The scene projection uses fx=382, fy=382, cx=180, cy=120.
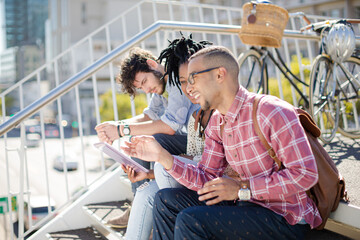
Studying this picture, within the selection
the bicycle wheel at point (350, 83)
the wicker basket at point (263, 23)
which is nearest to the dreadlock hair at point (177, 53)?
the wicker basket at point (263, 23)

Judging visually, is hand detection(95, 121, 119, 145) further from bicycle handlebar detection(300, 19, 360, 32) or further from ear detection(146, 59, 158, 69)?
bicycle handlebar detection(300, 19, 360, 32)

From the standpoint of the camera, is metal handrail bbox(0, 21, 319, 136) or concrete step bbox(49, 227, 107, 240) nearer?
metal handrail bbox(0, 21, 319, 136)

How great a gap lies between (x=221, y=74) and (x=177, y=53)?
27.6 inches

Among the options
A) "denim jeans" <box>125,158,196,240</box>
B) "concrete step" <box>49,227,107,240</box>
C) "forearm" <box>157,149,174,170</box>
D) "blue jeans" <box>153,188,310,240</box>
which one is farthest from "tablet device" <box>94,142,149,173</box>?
"concrete step" <box>49,227,107,240</box>

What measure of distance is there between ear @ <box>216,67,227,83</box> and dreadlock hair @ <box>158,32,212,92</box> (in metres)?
0.65

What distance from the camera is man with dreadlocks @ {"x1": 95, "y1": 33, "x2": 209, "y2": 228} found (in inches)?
98.7

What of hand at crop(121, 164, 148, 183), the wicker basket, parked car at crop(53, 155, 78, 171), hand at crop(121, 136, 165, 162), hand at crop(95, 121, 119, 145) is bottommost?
parked car at crop(53, 155, 78, 171)

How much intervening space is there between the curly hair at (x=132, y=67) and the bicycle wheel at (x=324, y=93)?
158cm

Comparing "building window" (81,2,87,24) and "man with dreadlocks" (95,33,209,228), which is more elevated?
"building window" (81,2,87,24)

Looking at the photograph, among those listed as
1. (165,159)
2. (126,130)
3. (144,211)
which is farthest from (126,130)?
(165,159)

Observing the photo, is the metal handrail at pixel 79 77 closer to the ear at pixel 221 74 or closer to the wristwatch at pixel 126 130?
the wristwatch at pixel 126 130

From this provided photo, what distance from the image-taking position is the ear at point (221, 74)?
5.65 feet

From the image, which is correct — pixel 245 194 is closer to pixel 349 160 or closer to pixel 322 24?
pixel 349 160

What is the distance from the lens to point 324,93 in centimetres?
355
